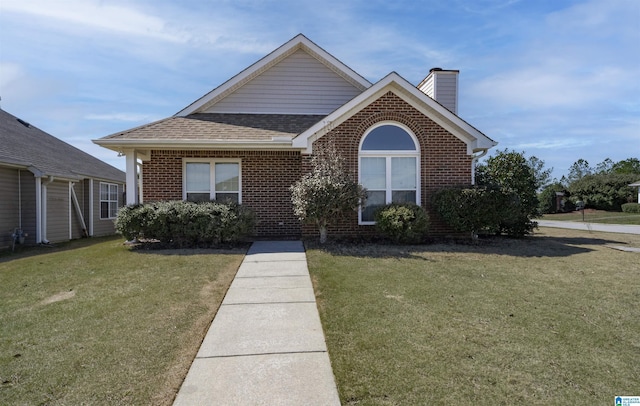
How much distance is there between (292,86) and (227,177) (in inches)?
164

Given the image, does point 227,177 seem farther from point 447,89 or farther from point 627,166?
point 627,166

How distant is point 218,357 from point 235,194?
26.9 ft

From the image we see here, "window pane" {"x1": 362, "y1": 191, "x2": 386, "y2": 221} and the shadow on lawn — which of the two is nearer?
the shadow on lawn

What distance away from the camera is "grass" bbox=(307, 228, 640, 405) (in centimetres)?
299

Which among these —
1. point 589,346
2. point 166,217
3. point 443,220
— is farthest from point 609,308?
point 166,217

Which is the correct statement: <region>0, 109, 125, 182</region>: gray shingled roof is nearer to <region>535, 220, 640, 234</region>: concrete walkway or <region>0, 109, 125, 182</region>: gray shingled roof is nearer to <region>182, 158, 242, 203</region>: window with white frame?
<region>182, 158, 242, 203</region>: window with white frame

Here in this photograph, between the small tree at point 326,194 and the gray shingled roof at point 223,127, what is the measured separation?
81.0 inches

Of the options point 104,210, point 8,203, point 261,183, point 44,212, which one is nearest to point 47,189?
point 44,212

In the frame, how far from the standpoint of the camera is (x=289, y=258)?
8.04 meters

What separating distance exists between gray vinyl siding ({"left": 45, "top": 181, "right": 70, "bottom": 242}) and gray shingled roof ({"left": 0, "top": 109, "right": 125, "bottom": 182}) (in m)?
0.62

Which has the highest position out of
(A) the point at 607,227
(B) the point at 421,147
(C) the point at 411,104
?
(C) the point at 411,104

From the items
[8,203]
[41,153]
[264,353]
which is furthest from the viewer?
[41,153]

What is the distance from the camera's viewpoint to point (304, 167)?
10328mm

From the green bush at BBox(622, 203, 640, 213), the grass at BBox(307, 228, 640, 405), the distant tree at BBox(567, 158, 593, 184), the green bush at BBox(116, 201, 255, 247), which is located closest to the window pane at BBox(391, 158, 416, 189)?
the grass at BBox(307, 228, 640, 405)
